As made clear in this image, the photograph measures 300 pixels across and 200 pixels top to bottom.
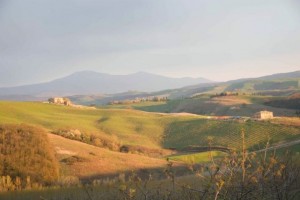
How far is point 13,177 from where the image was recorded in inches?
1186

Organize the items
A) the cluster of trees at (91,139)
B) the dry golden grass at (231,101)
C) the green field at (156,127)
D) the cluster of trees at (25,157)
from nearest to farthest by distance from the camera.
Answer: the cluster of trees at (25,157) → the cluster of trees at (91,139) → the green field at (156,127) → the dry golden grass at (231,101)

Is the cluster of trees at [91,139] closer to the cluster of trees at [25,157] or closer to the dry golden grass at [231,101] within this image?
the cluster of trees at [25,157]

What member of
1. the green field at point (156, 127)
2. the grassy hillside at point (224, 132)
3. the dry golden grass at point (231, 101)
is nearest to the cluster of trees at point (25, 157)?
the green field at point (156, 127)

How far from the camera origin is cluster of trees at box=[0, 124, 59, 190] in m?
30.2

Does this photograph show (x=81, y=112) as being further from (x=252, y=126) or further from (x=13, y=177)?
(x=13, y=177)

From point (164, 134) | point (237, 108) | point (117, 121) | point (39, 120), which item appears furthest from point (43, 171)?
point (237, 108)

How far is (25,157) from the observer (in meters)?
31.9

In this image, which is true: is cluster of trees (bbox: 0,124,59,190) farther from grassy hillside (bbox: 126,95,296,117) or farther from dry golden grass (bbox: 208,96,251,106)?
dry golden grass (bbox: 208,96,251,106)

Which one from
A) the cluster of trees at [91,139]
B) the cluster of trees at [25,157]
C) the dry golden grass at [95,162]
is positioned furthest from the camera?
the cluster of trees at [91,139]

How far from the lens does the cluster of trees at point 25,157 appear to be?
99.2 ft

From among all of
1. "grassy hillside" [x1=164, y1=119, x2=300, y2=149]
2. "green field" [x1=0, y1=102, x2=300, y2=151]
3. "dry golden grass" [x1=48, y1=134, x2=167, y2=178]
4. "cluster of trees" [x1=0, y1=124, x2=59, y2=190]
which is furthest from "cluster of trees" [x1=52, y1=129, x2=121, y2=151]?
"cluster of trees" [x1=0, y1=124, x2=59, y2=190]

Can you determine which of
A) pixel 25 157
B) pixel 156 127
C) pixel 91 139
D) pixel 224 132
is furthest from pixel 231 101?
pixel 25 157

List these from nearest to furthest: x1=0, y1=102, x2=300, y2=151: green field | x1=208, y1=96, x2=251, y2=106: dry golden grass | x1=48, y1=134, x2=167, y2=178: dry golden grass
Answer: x1=48, y1=134, x2=167, y2=178: dry golden grass
x1=0, y1=102, x2=300, y2=151: green field
x1=208, y1=96, x2=251, y2=106: dry golden grass

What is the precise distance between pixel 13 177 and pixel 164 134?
43638 millimetres
